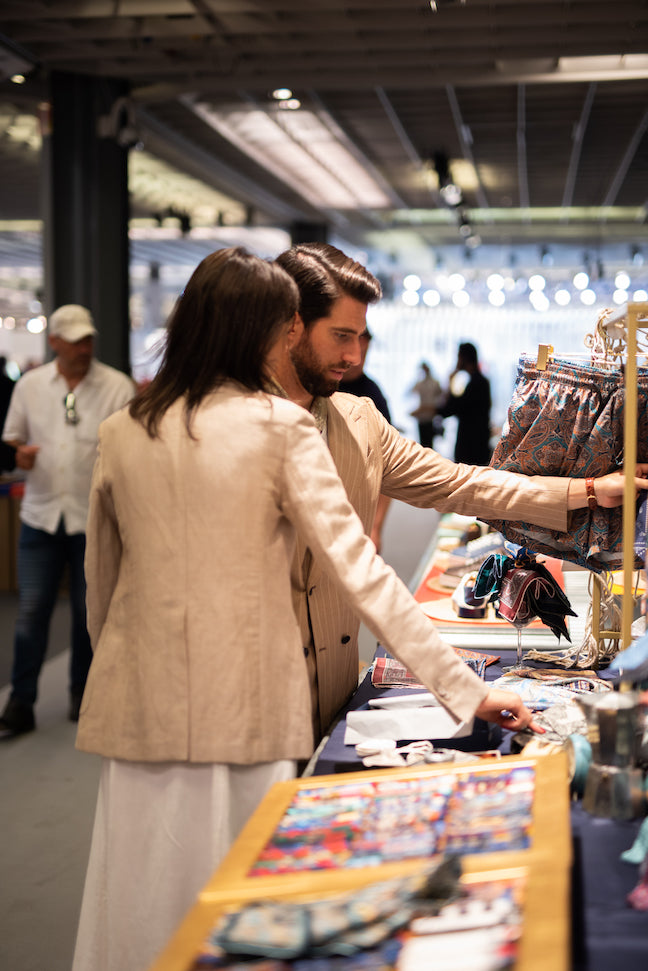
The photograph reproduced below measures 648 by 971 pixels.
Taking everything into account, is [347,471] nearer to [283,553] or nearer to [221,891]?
[283,553]

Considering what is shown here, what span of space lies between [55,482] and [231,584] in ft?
10.4

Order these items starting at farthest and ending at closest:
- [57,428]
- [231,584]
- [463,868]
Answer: [57,428], [231,584], [463,868]

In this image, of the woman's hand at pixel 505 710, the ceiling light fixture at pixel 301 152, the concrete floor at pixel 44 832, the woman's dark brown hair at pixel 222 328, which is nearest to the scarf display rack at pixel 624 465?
the woman's hand at pixel 505 710

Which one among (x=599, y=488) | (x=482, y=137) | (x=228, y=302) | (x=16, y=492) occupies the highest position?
(x=482, y=137)

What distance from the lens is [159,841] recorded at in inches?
61.2

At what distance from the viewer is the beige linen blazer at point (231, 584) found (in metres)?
1.45

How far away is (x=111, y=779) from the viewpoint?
1589 millimetres

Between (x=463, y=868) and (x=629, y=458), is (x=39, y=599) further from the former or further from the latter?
(x=463, y=868)

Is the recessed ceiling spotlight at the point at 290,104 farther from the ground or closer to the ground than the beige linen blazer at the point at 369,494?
farther from the ground

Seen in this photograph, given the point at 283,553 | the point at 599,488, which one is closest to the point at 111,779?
the point at 283,553

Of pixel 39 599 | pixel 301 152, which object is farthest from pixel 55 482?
pixel 301 152

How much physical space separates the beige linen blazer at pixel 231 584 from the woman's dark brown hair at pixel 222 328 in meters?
0.03

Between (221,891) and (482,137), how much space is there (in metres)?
9.51

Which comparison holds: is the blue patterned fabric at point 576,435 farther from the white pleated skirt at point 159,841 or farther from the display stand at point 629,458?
the white pleated skirt at point 159,841
